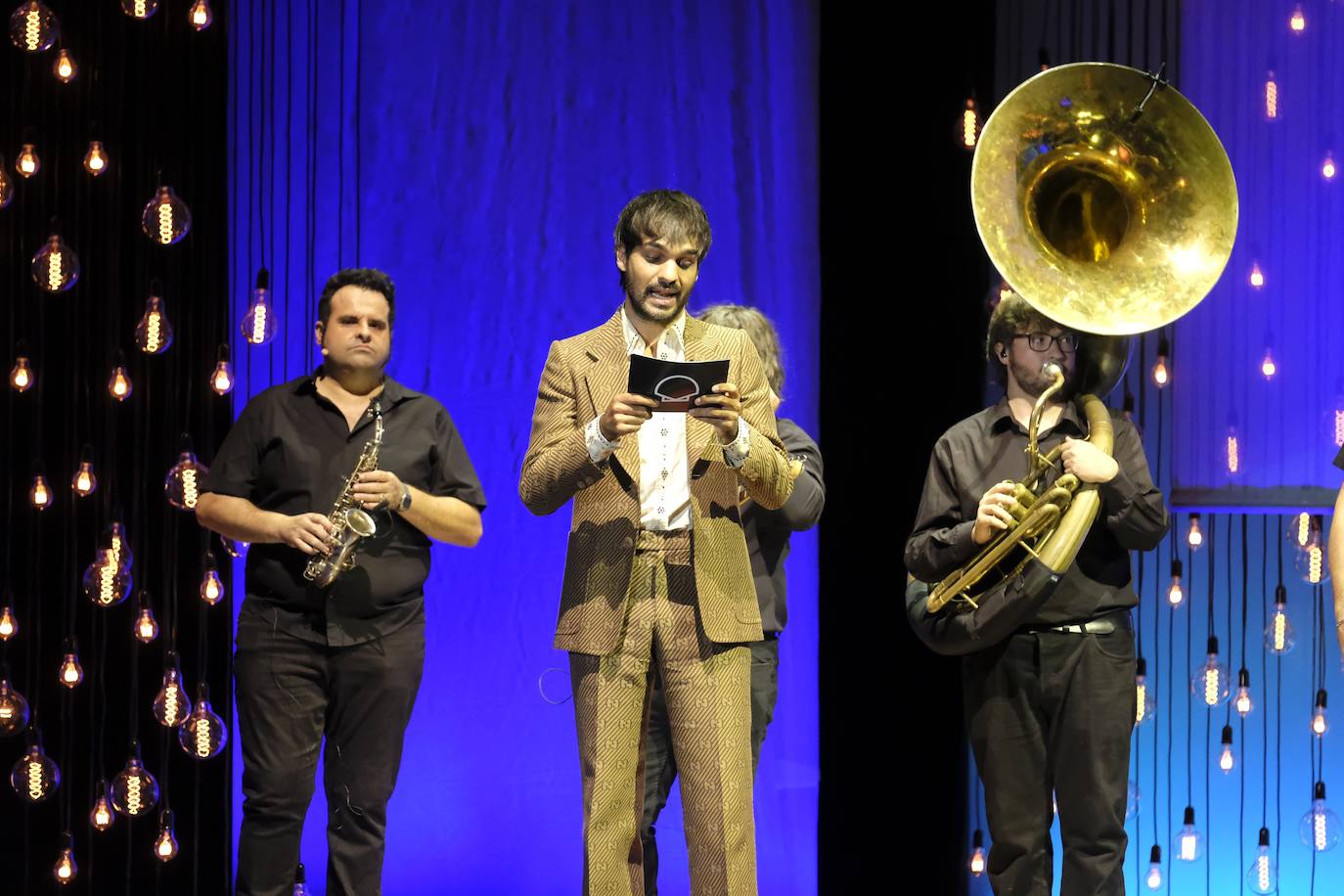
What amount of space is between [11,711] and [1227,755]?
3182mm

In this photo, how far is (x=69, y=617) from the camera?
13.3 feet

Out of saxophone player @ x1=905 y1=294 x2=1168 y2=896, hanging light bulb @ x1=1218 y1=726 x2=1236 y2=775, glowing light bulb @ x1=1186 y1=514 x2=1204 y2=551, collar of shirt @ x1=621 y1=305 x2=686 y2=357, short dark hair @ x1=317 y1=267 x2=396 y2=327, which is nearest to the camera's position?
collar of shirt @ x1=621 y1=305 x2=686 y2=357

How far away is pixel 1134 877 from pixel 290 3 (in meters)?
3.57

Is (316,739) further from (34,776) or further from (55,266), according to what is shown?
(55,266)

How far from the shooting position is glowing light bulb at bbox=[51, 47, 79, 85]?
386 centimetres

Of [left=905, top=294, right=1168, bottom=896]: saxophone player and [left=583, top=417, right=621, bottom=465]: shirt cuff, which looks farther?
[left=905, top=294, right=1168, bottom=896]: saxophone player

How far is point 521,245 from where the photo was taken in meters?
4.52

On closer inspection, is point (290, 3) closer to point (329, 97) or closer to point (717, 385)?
point (329, 97)

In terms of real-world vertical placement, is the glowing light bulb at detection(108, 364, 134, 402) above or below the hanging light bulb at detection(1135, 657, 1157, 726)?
above

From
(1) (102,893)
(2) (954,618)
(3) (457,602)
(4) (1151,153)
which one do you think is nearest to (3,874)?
(1) (102,893)

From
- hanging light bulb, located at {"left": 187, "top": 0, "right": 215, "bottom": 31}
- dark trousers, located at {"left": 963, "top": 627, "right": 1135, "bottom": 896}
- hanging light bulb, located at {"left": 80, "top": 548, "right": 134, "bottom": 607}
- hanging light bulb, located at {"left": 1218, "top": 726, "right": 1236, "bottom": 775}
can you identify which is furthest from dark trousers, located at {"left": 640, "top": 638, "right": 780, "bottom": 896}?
hanging light bulb, located at {"left": 187, "top": 0, "right": 215, "bottom": 31}

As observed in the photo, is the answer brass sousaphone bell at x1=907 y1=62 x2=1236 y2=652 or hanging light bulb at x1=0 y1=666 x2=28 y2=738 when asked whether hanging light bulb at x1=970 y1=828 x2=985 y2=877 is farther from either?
hanging light bulb at x1=0 y1=666 x2=28 y2=738

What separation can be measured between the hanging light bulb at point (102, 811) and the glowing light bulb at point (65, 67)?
75.0 inches

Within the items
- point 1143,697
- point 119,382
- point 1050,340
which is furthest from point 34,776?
point 1143,697
